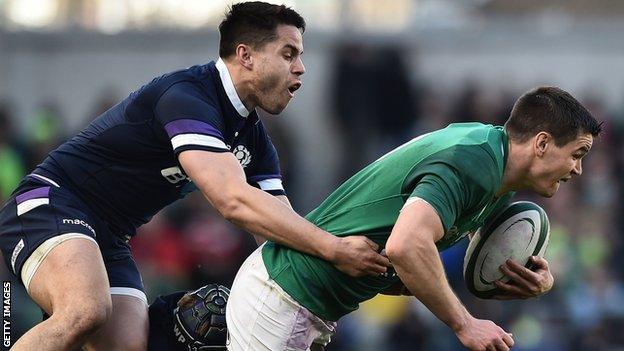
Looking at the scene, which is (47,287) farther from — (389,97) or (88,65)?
(88,65)

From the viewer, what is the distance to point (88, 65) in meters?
15.2

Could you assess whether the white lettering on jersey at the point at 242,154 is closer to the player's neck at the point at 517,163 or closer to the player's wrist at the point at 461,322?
the player's neck at the point at 517,163

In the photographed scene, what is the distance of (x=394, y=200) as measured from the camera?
5.91 m

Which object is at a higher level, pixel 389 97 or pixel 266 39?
pixel 266 39

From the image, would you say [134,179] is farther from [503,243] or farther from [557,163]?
[557,163]

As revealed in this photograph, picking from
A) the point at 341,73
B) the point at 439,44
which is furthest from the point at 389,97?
the point at 439,44

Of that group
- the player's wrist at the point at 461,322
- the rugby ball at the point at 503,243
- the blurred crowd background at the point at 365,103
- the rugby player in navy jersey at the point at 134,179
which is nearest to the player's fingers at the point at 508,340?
the player's wrist at the point at 461,322

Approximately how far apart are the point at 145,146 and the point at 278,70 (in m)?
0.80

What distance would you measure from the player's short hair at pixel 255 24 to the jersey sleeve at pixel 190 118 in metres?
0.39

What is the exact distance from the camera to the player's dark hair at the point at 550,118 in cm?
595

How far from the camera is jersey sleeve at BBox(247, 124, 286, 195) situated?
7.15 meters

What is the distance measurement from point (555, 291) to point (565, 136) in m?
7.20

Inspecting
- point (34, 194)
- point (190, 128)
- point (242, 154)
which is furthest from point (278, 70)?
point (34, 194)

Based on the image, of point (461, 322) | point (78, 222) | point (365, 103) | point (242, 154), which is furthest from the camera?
point (365, 103)
